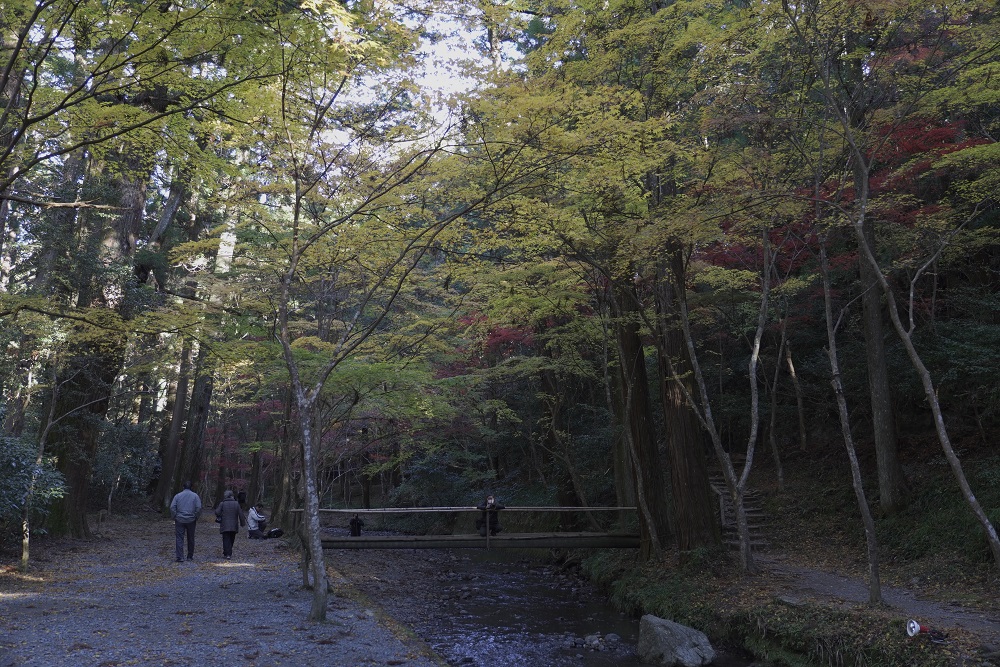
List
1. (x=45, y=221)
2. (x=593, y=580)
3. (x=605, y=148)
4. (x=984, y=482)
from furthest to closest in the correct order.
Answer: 1. (x=593, y=580)
2. (x=45, y=221)
3. (x=984, y=482)
4. (x=605, y=148)

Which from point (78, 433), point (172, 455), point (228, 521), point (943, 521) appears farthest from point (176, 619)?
point (172, 455)

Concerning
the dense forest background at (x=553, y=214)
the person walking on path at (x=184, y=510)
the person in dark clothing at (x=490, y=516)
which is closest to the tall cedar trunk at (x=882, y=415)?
the dense forest background at (x=553, y=214)

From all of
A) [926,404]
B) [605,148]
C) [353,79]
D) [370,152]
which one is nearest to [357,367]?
[370,152]

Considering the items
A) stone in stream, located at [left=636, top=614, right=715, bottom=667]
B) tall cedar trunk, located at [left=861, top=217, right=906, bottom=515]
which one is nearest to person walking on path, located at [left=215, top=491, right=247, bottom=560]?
stone in stream, located at [left=636, top=614, right=715, bottom=667]

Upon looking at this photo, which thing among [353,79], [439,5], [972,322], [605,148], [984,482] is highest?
[439,5]

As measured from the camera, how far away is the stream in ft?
27.0

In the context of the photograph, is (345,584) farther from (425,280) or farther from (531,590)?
(425,280)

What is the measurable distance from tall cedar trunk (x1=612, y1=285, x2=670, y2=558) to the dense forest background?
58 millimetres

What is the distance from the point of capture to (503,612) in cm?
1077

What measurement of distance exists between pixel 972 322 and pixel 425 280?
9.40m

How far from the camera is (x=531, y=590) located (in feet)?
42.3

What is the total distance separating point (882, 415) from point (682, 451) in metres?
3.70

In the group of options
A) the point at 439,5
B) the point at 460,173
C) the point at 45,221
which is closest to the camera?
the point at 439,5

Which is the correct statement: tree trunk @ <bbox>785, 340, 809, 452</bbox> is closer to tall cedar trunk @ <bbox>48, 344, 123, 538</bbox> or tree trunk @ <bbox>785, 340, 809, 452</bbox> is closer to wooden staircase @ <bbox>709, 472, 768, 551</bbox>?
wooden staircase @ <bbox>709, 472, 768, 551</bbox>
